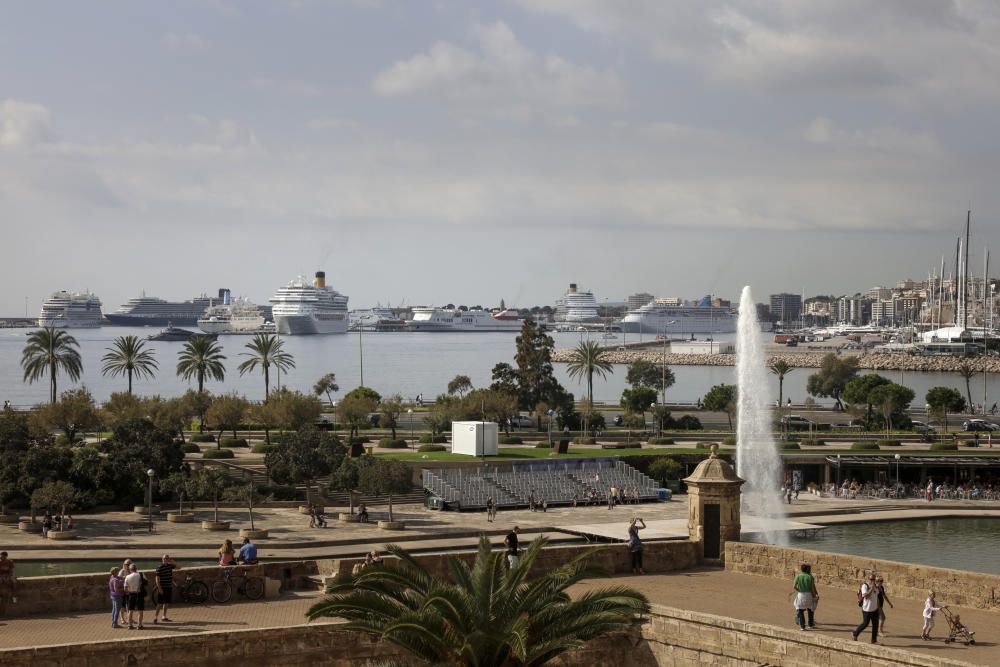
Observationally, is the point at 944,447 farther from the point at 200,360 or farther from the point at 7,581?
the point at 7,581

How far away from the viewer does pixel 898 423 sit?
70.2 meters

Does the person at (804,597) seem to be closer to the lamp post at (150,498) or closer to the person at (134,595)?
the person at (134,595)

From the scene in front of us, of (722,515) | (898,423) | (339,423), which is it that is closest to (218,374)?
(339,423)

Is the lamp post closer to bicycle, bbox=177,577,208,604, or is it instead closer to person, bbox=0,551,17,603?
bicycle, bbox=177,577,208,604

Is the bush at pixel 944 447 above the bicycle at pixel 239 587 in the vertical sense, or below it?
below

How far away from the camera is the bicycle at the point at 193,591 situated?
52.2 feet

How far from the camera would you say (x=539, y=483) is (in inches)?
1778

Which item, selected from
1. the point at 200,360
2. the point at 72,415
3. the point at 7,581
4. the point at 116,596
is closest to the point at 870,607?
the point at 116,596

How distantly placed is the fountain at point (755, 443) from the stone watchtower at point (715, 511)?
14.6m

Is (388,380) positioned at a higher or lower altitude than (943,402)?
higher

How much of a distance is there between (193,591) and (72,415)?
1422 inches

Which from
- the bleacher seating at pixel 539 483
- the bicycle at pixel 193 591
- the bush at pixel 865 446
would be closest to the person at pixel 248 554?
the bicycle at pixel 193 591

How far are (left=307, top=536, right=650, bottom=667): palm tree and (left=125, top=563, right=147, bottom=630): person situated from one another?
2889mm

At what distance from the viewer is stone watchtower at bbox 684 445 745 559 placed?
19.5 m
